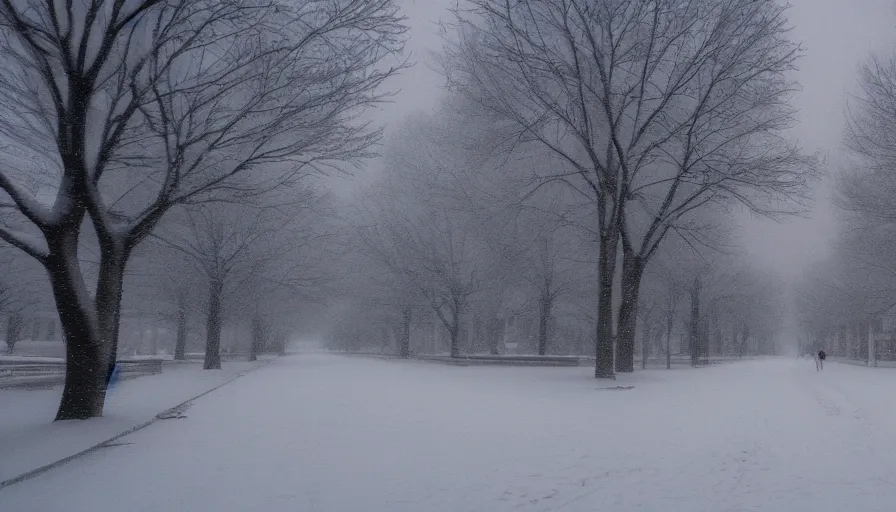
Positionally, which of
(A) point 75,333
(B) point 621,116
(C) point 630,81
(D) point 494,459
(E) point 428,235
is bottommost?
(D) point 494,459

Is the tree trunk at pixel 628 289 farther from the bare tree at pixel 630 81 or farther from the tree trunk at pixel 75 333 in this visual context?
the tree trunk at pixel 75 333

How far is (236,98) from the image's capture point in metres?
11.5

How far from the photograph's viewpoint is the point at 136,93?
8695 millimetres

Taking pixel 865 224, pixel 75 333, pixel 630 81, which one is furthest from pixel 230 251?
pixel 865 224

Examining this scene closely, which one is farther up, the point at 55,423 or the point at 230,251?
the point at 230,251

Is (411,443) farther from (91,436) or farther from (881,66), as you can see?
(881,66)

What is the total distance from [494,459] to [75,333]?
20.5 feet

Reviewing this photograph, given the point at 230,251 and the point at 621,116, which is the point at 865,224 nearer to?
the point at 621,116

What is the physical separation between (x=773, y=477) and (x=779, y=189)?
11186 millimetres

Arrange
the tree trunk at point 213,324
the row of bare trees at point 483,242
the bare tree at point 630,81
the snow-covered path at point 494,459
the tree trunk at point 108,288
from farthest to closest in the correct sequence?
the tree trunk at point 213,324 → the row of bare trees at point 483,242 → the bare tree at point 630,81 → the tree trunk at point 108,288 → the snow-covered path at point 494,459

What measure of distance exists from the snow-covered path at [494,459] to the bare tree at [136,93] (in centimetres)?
242

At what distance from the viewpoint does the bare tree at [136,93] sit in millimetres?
8500

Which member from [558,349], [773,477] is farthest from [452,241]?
[558,349]

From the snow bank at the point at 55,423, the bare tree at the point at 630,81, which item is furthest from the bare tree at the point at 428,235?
the snow bank at the point at 55,423
